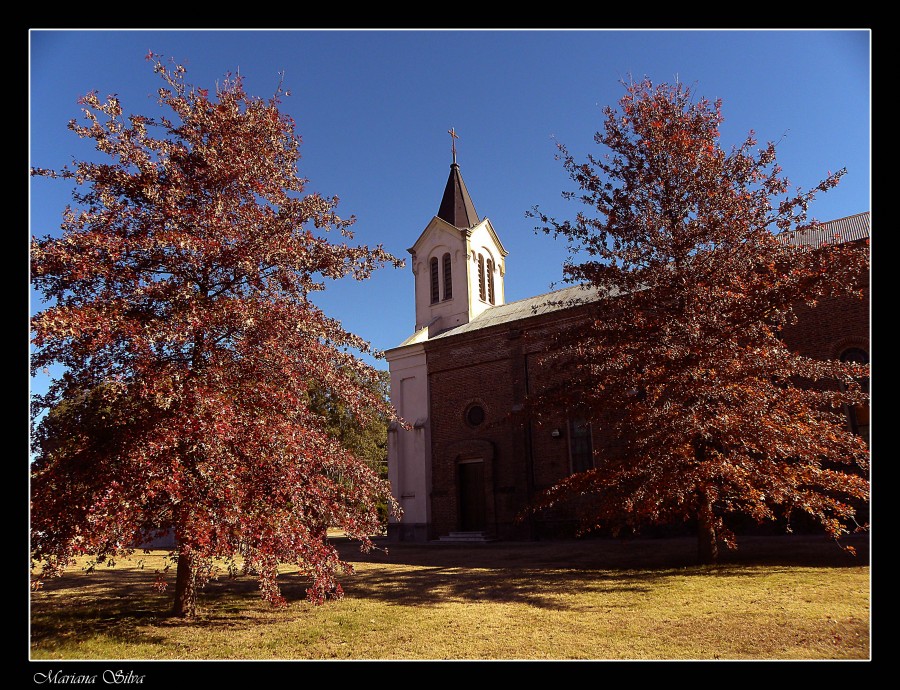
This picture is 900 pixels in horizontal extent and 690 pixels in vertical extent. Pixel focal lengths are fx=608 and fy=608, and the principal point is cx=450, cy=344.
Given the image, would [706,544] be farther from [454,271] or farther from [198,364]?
[454,271]

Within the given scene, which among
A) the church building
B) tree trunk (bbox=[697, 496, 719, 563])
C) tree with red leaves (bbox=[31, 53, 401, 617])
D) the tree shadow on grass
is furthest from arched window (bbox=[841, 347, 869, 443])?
tree with red leaves (bbox=[31, 53, 401, 617])

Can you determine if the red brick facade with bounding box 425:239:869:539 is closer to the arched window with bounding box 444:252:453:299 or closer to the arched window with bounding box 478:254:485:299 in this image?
the arched window with bounding box 444:252:453:299

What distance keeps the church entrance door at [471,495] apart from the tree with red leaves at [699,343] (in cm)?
1130

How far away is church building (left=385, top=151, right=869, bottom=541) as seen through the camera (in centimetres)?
2089

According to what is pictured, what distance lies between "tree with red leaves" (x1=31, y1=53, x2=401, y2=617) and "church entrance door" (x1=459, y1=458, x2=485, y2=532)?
14.7 m

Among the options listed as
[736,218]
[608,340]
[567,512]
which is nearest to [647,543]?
[567,512]

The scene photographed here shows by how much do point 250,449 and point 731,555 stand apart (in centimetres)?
972

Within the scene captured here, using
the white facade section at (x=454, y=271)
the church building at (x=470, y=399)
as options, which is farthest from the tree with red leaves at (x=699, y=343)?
the white facade section at (x=454, y=271)

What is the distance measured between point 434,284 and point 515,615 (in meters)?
21.2

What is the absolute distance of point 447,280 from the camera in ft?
90.0

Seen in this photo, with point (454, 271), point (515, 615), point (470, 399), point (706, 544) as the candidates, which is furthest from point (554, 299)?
point (515, 615)

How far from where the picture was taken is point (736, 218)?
409 inches

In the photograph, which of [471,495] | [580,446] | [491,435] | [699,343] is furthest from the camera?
[471,495]

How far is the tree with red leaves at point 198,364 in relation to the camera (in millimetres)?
6121
